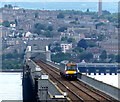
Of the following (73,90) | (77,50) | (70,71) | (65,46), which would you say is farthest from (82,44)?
(73,90)

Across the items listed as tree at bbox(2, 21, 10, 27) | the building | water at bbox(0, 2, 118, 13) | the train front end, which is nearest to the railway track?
the train front end

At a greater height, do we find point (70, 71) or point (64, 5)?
point (64, 5)

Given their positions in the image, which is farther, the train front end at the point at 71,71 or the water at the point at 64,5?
the water at the point at 64,5

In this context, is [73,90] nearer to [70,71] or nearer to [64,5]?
[70,71]

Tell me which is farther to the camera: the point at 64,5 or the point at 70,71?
the point at 64,5

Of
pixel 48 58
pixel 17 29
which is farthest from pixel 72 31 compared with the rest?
pixel 48 58

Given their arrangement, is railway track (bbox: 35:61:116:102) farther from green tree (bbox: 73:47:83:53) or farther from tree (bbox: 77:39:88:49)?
tree (bbox: 77:39:88:49)

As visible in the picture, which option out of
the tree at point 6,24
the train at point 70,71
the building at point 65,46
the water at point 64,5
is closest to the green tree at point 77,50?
the building at point 65,46

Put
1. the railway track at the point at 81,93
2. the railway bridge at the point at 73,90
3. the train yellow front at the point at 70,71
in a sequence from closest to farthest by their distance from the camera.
Result: the railway bridge at the point at 73,90
the railway track at the point at 81,93
the train yellow front at the point at 70,71

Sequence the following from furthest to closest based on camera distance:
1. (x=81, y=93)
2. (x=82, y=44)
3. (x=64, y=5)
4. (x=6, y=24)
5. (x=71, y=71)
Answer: (x=64, y=5), (x=6, y=24), (x=82, y=44), (x=71, y=71), (x=81, y=93)

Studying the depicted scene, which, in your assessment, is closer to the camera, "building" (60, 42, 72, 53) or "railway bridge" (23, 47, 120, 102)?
"railway bridge" (23, 47, 120, 102)

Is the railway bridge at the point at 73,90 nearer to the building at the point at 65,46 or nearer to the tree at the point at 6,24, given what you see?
the building at the point at 65,46
